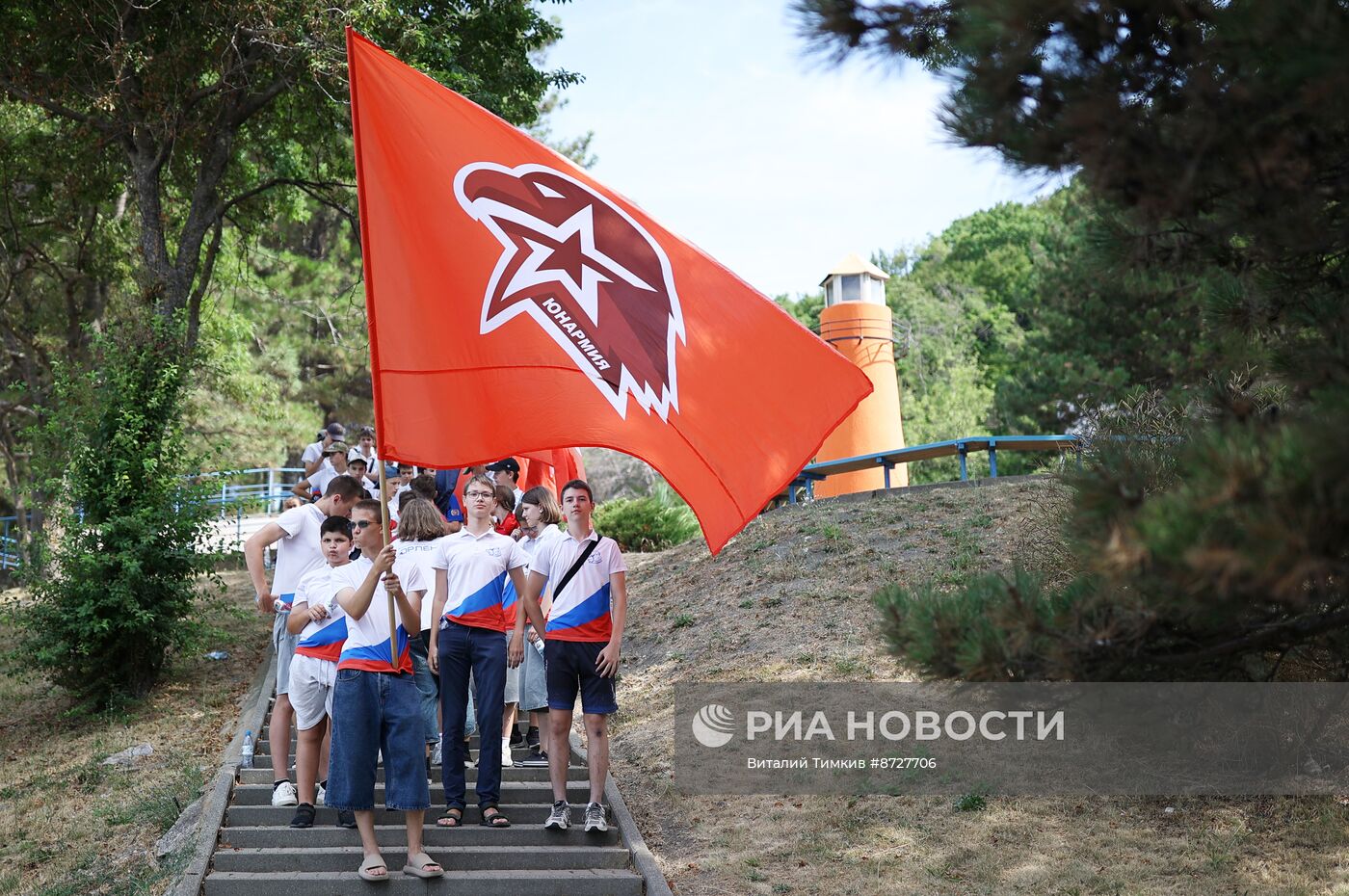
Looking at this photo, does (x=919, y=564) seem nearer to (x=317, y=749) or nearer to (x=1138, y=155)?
(x=317, y=749)

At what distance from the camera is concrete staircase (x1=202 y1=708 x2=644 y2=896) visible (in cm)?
696

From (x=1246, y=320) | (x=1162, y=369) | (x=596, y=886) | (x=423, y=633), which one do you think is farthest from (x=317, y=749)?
(x=1162, y=369)

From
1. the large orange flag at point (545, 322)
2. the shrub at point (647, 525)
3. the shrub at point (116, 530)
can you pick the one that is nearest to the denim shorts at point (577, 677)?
the large orange flag at point (545, 322)

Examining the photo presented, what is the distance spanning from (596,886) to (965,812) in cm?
260

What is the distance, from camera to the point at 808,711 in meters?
10.0

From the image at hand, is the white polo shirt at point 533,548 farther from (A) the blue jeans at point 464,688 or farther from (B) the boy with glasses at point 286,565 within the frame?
(B) the boy with glasses at point 286,565

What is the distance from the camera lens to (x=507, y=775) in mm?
9117

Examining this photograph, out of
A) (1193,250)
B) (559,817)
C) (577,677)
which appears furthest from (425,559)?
(1193,250)

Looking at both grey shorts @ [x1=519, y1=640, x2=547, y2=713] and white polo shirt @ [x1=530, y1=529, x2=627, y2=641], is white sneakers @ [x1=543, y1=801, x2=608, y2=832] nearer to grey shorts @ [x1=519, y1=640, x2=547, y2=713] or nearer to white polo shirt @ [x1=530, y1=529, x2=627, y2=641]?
white polo shirt @ [x1=530, y1=529, x2=627, y2=641]

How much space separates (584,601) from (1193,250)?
4.11 metres

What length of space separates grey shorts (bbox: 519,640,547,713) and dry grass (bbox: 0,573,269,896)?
2.51m

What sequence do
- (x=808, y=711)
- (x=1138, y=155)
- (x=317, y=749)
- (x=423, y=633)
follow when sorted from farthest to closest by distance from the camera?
(x=808, y=711)
(x=423, y=633)
(x=317, y=749)
(x=1138, y=155)

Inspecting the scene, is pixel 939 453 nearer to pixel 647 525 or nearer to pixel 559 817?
pixel 647 525

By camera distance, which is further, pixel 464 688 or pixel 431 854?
pixel 464 688
